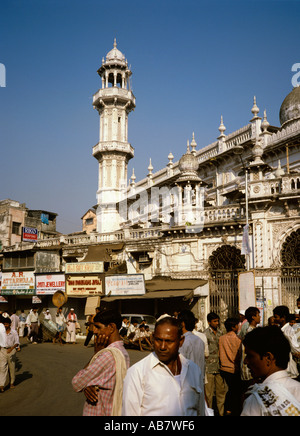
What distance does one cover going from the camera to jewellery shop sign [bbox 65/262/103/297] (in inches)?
Result: 844

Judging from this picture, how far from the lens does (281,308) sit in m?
7.39

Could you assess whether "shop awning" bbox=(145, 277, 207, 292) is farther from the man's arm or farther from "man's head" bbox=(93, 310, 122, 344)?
the man's arm

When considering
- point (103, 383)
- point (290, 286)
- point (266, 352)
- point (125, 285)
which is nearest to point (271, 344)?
point (266, 352)

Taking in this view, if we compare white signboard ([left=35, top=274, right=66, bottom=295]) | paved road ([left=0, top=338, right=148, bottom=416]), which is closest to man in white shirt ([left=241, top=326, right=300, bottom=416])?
paved road ([left=0, top=338, right=148, bottom=416])

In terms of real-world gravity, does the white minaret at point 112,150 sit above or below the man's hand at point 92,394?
above

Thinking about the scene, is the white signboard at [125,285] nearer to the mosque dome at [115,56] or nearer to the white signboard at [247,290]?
the white signboard at [247,290]

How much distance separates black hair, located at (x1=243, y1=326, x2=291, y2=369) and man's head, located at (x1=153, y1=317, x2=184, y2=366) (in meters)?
0.67

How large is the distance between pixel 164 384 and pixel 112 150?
38582mm

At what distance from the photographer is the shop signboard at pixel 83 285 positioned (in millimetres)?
21359

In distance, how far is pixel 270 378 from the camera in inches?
104

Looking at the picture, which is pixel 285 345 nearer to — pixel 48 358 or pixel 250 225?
pixel 48 358

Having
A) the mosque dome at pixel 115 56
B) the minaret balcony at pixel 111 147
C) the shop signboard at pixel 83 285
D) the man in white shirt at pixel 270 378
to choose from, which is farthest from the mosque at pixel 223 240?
the mosque dome at pixel 115 56

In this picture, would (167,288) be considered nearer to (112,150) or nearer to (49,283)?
(49,283)
